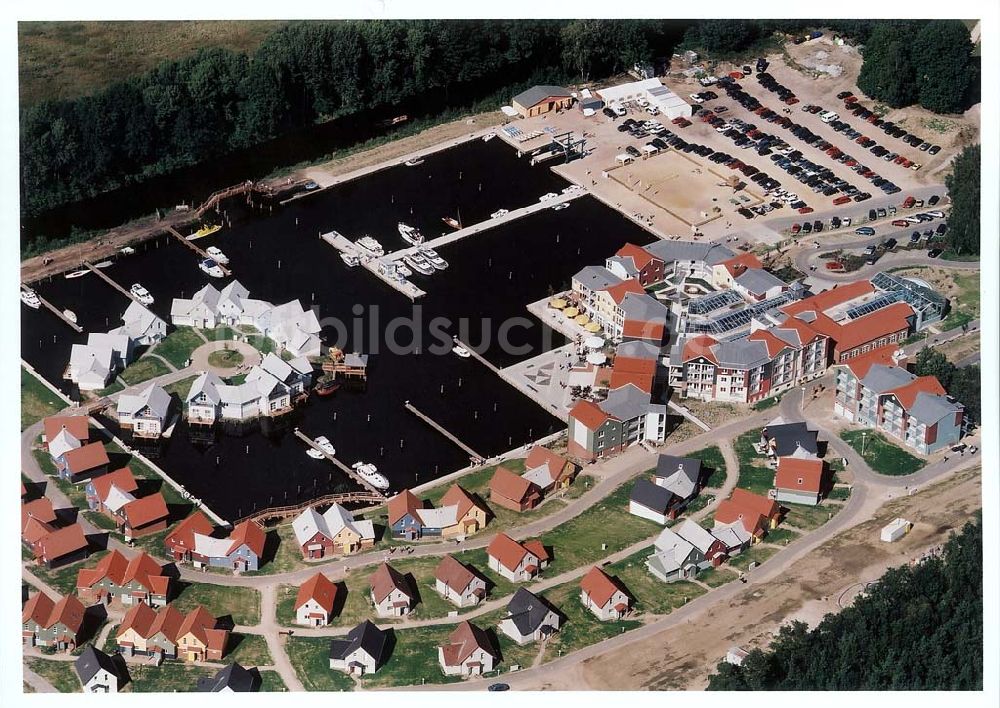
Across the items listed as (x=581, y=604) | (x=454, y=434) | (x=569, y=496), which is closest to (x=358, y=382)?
(x=454, y=434)

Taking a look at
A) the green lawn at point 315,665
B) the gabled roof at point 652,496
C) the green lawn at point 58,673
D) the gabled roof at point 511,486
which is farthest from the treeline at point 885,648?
the green lawn at point 58,673

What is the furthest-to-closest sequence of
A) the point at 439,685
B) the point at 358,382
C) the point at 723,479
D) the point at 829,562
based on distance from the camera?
the point at 358,382
the point at 723,479
the point at 829,562
the point at 439,685

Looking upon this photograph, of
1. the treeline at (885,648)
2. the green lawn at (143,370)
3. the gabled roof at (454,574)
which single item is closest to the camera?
the treeline at (885,648)

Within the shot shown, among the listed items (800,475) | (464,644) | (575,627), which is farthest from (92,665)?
(800,475)

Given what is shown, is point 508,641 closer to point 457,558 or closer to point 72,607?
point 457,558

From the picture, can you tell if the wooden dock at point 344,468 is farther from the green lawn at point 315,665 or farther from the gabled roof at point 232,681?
the gabled roof at point 232,681

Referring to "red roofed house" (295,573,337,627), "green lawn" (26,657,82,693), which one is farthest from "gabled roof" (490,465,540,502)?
"green lawn" (26,657,82,693)
